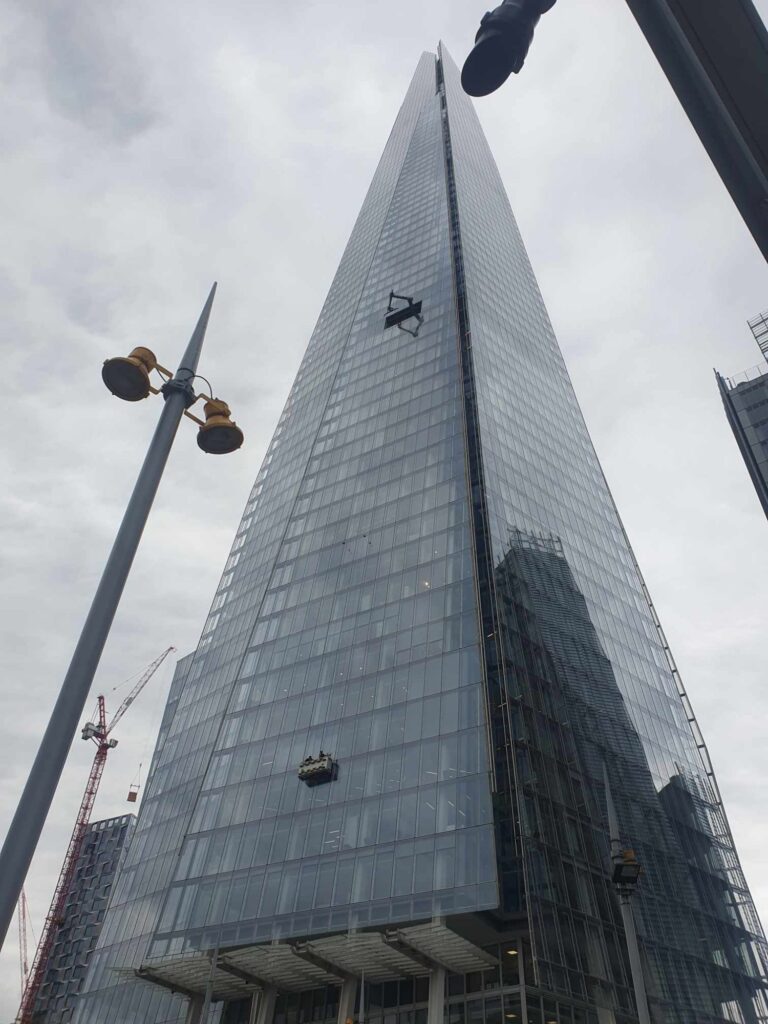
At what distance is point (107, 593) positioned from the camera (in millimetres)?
10742

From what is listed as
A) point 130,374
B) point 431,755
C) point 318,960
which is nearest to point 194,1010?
point 318,960

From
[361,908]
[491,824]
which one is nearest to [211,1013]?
[361,908]

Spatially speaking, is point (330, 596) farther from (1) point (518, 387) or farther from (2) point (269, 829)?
(1) point (518, 387)

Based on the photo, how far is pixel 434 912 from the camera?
47750mm

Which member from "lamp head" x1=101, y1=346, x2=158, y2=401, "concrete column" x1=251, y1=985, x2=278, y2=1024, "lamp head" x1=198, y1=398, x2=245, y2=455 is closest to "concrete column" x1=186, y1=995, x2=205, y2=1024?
"concrete column" x1=251, y1=985, x2=278, y2=1024

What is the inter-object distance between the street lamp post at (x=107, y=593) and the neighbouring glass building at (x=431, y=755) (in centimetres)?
3780

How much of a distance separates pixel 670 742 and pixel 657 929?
20658mm

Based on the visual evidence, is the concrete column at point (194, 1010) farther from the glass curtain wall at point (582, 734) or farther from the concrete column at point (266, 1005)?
the glass curtain wall at point (582, 734)

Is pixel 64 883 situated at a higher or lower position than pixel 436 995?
higher

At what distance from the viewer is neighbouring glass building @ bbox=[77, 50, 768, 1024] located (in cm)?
5075

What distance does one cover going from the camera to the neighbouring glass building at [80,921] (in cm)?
17025

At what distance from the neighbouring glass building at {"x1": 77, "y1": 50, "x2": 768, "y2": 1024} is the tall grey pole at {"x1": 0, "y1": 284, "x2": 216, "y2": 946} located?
38.1 m

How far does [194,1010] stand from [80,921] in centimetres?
13935

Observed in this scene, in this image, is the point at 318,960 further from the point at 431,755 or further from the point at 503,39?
the point at 503,39
